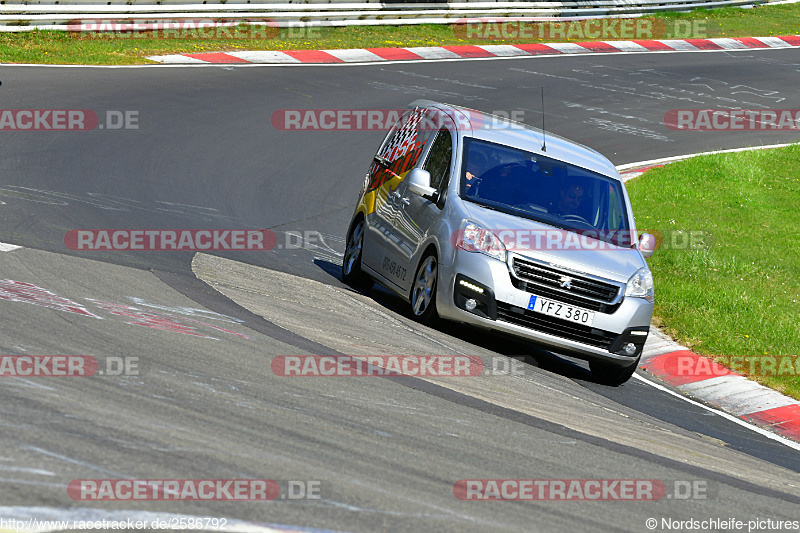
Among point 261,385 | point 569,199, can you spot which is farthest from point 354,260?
point 261,385

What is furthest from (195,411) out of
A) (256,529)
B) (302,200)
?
(302,200)

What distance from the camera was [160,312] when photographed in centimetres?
828

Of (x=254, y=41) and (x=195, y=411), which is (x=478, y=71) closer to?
(x=254, y=41)

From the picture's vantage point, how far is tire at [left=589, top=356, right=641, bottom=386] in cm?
989

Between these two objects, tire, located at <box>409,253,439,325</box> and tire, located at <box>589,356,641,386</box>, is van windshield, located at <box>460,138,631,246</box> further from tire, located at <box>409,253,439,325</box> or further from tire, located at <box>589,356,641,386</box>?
tire, located at <box>589,356,641,386</box>

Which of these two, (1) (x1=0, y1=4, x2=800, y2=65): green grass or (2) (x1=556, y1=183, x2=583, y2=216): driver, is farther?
(1) (x1=0, y1=4, x2=800, y2=65): green grass

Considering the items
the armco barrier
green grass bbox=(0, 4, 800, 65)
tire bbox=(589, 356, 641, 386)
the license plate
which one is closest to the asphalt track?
tire bbox=(589, 356, 641, 386)

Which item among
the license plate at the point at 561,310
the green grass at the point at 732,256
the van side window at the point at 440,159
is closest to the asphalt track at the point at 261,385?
the license plate at the point at 561,310

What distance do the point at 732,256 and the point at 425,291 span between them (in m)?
6.18

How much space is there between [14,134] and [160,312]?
26.0 ft

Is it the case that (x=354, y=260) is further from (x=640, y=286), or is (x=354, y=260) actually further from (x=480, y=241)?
(x=640, y=286)

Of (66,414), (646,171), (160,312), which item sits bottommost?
(646,171)

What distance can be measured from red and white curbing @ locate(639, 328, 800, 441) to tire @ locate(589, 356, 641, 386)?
0.80 metres

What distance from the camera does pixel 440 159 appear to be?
10.9 m
